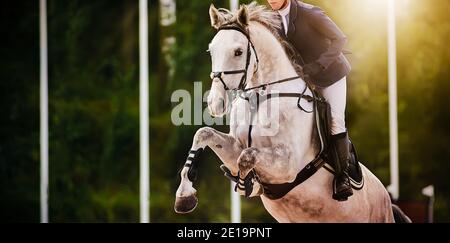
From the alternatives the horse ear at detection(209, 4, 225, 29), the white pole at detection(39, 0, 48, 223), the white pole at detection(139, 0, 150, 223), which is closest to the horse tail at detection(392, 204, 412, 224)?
the horse ear at detection(209, 4, 225, 29)

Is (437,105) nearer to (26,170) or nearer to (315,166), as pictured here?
(315,166)

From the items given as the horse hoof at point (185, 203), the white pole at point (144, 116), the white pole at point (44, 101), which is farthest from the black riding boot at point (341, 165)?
the white pole at point (44, 101)

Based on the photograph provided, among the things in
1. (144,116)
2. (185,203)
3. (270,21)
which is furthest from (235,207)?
(270,21)

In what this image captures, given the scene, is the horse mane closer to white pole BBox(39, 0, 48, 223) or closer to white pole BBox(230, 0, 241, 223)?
white pole BBox(230, 0, 241, 223)

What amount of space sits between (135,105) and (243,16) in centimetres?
217

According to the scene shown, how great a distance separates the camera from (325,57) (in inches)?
175

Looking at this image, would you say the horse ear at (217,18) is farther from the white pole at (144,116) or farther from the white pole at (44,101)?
the white pole at (44,101)

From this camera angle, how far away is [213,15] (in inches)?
170

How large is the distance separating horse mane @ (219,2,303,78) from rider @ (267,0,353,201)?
3 centimetres

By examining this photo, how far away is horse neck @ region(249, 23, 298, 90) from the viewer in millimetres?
4320

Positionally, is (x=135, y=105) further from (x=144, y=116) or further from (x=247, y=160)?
(x=247, y=160)

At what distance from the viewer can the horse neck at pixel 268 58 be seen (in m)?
4.32

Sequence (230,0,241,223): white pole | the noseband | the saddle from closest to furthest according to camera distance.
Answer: the noseband < the saddle < (230,0,241,223): white pole
